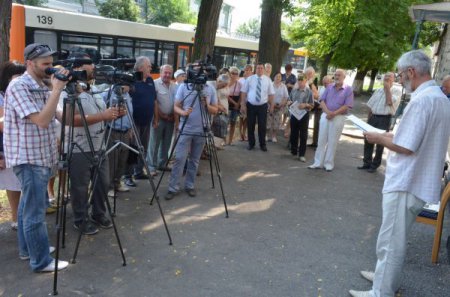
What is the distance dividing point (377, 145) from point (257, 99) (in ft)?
8.58

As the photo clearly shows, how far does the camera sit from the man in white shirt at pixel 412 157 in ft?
9.59

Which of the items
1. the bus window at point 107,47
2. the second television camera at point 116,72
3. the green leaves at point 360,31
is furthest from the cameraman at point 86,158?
the green leaves at point 360,31

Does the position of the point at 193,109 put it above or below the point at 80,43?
below

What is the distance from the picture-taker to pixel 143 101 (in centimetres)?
597

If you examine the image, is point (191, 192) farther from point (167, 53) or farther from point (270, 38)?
point (167, 53)

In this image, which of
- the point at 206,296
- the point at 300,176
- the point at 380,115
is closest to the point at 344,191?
the point at 300,176

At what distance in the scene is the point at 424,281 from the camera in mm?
3918

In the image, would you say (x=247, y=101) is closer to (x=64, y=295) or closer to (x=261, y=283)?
(x=261, y=283)

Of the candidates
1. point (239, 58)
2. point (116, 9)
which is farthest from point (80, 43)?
point (116, 9)

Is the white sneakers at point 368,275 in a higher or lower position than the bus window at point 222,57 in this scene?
lower

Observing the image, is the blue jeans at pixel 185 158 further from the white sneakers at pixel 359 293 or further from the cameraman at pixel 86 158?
the white sneakers at pixel 359 293

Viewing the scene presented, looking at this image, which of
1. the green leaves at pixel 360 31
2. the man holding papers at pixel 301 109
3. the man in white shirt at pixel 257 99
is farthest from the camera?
the green leaves at pixel 360 31

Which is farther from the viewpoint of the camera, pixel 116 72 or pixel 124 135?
pixel 124 135

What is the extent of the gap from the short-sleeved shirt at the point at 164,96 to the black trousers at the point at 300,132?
3018mm
